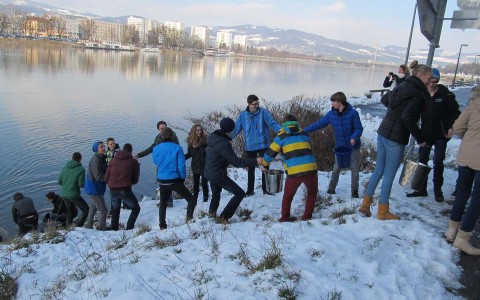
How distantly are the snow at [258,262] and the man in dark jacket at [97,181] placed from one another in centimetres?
180

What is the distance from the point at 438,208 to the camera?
5422 millimetres

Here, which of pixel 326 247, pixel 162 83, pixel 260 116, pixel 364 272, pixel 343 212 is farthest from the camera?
pixel 162 83

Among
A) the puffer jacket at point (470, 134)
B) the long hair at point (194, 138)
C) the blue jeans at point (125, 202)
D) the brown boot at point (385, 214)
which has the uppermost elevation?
the puffer jacket at point (470, 134)

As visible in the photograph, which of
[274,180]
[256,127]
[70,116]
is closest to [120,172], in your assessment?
[256,127]

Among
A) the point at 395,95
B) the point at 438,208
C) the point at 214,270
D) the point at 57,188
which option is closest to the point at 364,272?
the point at 214,270

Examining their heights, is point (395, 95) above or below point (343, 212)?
above

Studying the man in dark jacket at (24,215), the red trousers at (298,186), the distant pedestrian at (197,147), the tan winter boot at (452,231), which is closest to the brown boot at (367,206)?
the red trousers at (298,186)

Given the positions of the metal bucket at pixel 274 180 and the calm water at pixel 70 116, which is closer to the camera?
the metal bucket at pixel 274 180

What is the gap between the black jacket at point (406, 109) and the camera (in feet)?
14.1

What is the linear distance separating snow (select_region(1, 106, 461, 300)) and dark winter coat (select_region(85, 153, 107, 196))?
1.80 m

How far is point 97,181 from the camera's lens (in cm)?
723

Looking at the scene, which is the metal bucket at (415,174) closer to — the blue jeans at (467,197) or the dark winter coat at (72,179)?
the blue jeans at (467,197)

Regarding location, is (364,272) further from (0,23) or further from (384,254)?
(0,23)

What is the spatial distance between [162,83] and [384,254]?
34054 mm
